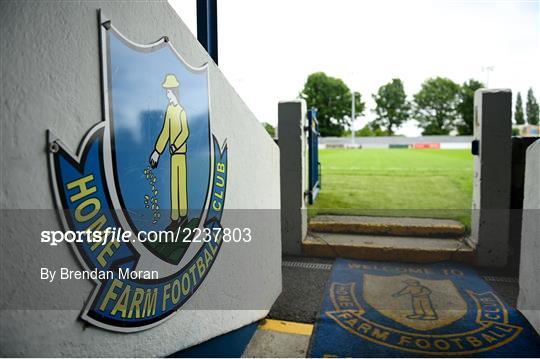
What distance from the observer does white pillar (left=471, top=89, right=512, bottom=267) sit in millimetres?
4656

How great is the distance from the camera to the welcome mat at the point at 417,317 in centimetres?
297

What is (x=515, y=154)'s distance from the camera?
479cm

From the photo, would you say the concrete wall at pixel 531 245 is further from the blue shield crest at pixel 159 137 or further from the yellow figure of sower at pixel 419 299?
the blue shield crest at pixel 159 137

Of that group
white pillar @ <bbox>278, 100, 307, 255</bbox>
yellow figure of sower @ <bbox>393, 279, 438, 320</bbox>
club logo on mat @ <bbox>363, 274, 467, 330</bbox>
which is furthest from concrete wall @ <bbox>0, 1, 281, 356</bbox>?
white pillar @ <bbox>278, 100, 307, 255</bbox>

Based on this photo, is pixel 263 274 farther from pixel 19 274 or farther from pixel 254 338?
pixel 19 274

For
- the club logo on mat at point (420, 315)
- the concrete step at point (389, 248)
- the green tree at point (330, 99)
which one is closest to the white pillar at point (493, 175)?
the concrete step at point (389, 248)

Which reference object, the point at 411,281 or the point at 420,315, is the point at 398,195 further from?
the point at 420,315

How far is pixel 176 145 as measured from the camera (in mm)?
1955

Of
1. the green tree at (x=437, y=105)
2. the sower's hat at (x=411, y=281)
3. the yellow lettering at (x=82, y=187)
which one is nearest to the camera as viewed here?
the yellow lettering at (x=82, y=187)

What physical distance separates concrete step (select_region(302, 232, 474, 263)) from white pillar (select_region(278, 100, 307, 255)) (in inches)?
9.1

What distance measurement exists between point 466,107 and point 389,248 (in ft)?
170

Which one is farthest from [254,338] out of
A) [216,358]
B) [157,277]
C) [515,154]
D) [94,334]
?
[515,154]

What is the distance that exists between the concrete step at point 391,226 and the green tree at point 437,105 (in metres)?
50.0

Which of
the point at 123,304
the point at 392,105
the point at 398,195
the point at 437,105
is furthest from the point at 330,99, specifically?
the point at 123,304
